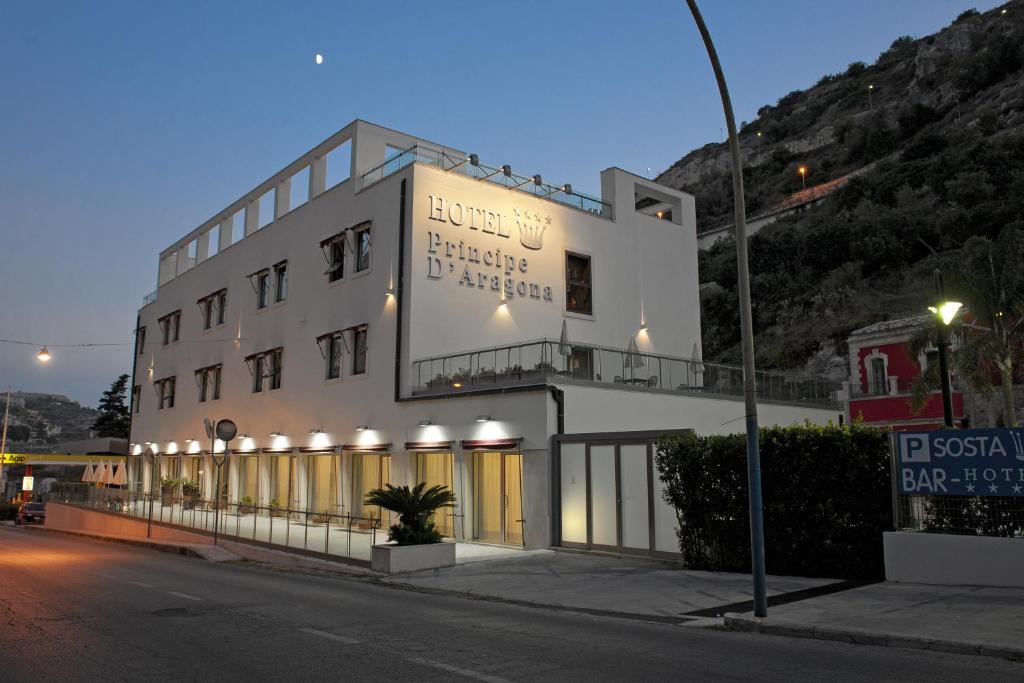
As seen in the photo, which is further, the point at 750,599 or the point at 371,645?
the point at 750,599

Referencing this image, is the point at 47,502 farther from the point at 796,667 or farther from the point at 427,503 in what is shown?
the point at 796,667

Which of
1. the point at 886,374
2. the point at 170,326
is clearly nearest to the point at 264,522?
the point at 170,326

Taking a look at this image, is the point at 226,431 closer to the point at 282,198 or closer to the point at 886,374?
the point at 282,198

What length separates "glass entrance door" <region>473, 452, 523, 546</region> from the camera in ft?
69.1

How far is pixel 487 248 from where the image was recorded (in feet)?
94.0

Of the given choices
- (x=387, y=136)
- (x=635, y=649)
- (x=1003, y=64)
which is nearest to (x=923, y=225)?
(x=1003, y=64)

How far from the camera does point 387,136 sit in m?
30.8

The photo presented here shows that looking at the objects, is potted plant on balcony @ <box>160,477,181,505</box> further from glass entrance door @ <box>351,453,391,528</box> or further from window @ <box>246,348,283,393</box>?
glass entrance door @ <box>351,453,391,528</box>

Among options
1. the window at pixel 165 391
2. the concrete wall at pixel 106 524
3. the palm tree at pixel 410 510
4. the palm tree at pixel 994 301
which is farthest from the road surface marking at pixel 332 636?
the window at pixel 165 391

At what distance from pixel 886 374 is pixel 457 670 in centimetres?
4326

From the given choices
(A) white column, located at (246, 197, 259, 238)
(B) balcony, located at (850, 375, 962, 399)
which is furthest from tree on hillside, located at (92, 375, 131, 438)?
(B) balcony, located at (850, 375, 962, 399)

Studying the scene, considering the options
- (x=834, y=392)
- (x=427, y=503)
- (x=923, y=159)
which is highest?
(x=923, y=159)

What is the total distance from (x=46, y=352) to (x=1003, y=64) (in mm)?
108244

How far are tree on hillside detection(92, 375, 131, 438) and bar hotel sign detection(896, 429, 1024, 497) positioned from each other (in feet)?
321
